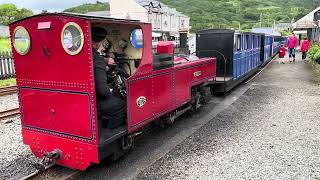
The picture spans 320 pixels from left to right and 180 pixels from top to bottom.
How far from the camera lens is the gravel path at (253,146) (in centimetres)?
495

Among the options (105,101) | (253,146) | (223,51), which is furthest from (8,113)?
(223,51)

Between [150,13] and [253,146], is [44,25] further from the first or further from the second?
[150,13]

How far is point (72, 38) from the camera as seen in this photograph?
162 inches

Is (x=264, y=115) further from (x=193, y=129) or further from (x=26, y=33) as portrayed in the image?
(x=26, y=33)

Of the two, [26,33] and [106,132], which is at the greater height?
[26,33]

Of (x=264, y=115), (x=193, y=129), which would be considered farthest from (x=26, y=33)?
(x=264, y=115)

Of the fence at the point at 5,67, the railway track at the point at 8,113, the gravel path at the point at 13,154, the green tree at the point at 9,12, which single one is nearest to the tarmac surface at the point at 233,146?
the gravel path at the point at 13,154

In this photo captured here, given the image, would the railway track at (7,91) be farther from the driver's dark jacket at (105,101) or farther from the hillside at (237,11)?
the hillside at (237,11)

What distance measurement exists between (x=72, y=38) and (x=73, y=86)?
65 centimetres

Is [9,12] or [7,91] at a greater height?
[9,12]

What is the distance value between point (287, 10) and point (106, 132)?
494 ft

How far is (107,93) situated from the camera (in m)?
4.43

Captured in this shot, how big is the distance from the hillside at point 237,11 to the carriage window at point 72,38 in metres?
108

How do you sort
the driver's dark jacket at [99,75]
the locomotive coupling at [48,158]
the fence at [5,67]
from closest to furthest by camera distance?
the driver's dark jacket at [99,75] → the locomotive coupling at [48,158] → the fence at [5,67]
